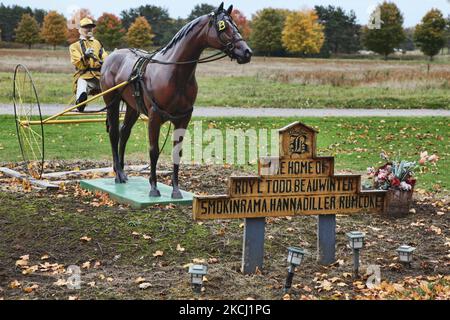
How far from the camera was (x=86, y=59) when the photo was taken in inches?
423

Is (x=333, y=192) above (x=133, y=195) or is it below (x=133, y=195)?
above

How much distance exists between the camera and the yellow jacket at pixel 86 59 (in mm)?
10672

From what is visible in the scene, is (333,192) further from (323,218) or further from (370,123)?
(370,123)

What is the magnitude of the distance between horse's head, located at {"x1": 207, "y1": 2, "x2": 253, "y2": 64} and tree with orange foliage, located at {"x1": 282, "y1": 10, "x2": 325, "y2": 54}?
58.4 m

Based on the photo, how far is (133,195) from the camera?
9484 mm

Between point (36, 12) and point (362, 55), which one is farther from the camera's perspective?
point (36, 12)

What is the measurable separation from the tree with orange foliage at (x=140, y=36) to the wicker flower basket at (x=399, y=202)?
51757 mm

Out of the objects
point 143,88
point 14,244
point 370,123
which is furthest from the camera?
point 370,123

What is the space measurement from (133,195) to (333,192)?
11.0 ft

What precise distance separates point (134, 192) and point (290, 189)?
11.1ft

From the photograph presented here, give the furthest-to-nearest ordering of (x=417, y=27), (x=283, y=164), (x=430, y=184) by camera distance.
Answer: (x=417, y=27) → (x=430, y=184) → (x=283, y=164)

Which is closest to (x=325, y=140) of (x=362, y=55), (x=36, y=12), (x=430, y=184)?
(x=430, y=184)

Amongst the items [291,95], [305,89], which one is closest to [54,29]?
[305,89]

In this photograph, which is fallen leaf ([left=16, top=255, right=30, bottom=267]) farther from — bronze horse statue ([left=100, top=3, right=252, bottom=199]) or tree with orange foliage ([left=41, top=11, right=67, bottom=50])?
tree with orange foliage ([left=41, top=11, right=67, bottom=50])
